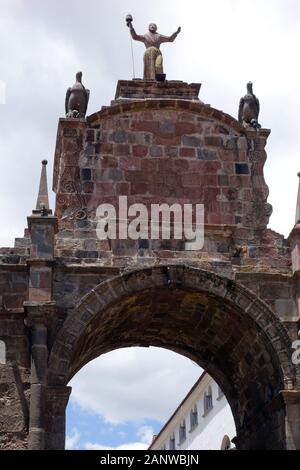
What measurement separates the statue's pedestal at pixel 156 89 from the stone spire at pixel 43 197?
8.58 feet

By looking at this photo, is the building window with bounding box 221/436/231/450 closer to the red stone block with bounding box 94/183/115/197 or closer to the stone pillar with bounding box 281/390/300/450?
the stone pillar with bounding box 281/390/300/450

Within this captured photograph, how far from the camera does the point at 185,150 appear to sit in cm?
1789

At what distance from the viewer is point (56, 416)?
15.3 meters

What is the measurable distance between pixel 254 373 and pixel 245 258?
2.22 metres

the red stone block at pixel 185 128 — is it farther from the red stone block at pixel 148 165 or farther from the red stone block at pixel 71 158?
the red stone block at pixel 71 158

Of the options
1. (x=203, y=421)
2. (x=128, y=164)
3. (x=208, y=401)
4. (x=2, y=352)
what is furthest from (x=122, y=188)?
(x=203, y=421)

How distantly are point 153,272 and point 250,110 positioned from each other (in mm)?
3950

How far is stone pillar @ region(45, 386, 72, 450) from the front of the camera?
595 inches

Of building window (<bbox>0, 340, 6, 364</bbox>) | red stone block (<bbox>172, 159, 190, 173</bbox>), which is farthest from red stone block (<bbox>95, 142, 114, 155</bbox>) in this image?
building window (<bbox>0, 340, 6, 364</bbox>)

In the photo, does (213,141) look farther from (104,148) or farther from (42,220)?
(42,220)

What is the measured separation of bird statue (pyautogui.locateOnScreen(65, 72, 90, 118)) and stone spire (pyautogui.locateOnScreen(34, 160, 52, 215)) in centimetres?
146

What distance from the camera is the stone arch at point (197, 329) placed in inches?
631

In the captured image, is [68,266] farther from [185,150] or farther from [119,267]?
[185,150]

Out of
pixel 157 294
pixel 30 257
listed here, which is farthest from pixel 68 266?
pixel 157 294
